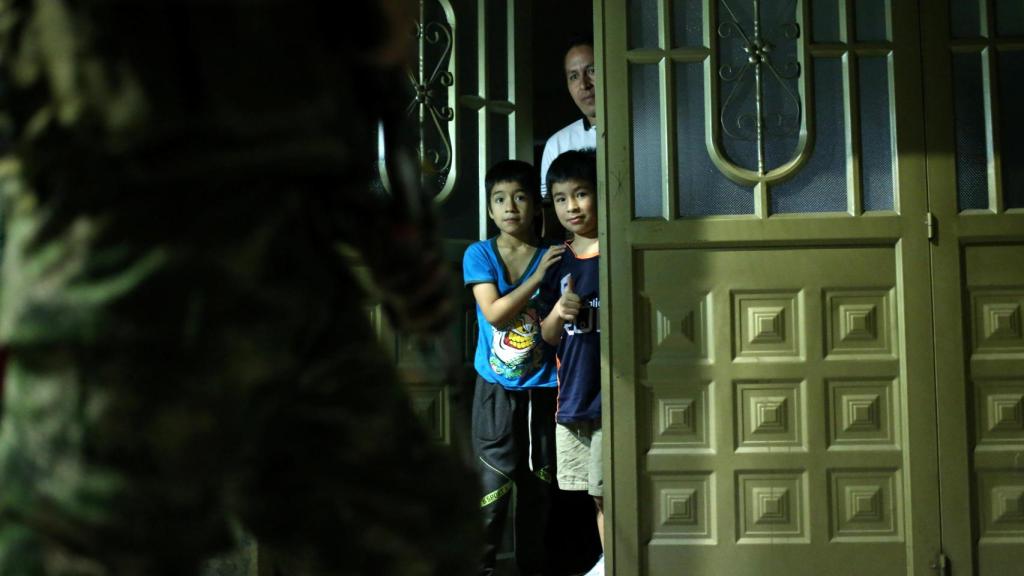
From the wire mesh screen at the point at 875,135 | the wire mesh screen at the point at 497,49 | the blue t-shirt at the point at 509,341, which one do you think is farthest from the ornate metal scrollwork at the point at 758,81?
the wire mesh screen at the point at 497,49

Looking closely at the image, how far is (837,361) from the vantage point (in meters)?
3.74

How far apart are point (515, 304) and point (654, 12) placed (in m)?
1.13

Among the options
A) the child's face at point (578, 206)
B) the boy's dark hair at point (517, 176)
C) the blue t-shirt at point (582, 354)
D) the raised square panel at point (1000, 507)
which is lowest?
the raised square panel at point (1000, 507)

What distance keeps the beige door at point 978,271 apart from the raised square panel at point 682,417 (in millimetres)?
755

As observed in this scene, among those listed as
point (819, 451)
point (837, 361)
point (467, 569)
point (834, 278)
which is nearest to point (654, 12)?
point (834, 278)

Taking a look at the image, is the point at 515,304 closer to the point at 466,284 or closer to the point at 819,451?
the point at 466,284

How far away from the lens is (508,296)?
13.5ft

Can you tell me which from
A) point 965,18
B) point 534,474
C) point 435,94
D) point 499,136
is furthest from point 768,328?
point 435,94

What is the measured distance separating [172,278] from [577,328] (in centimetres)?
285

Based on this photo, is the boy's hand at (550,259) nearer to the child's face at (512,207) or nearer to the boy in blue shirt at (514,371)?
the boy in blue shirt at (514,371)

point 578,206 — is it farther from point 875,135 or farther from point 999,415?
point 999,415

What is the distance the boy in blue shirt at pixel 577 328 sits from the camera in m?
3.94

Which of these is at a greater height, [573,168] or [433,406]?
[573,168]

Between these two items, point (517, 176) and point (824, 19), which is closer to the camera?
point (824, 19)
